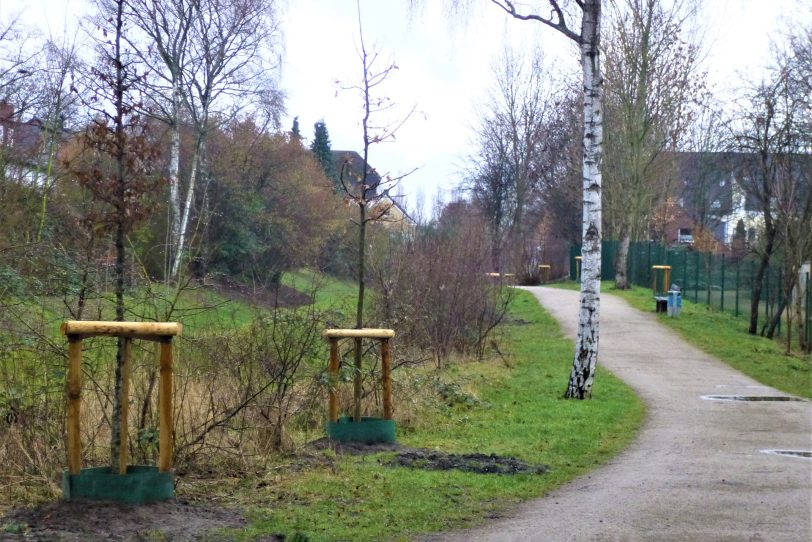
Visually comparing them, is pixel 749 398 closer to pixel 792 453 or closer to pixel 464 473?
pixel 792 453

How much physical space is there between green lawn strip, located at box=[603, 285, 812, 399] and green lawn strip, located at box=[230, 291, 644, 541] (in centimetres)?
413

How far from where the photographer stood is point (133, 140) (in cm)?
771

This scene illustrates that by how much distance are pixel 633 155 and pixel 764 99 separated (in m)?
13.5

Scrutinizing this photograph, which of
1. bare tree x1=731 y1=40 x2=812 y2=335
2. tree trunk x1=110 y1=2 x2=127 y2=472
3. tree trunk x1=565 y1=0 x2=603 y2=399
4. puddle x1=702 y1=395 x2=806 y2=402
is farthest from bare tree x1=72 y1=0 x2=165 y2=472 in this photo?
bare tree x1=731 y1=40 x2=812 y2=335

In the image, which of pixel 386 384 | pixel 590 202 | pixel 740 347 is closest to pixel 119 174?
pixel 386 384

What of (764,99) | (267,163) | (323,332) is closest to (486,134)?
(267,163)

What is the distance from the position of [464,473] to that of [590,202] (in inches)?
306

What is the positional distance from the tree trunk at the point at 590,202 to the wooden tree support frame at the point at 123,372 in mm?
9872

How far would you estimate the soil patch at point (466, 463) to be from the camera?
9.82 m

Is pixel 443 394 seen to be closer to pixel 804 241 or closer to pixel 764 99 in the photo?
pixel 804 241

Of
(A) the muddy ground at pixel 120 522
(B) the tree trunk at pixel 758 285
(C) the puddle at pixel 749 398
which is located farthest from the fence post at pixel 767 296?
(A) the muddy ground at pixel 120 522

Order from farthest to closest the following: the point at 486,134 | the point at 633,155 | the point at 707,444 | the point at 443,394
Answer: the point at 486,134, the point at 633,155, the point at 443,394, the point at 707,444

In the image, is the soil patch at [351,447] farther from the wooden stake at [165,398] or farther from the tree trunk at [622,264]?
the tree trunk at [622,264]

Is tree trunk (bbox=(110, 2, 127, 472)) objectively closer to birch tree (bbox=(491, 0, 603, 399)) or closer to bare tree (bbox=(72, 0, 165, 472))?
bare tree (bbox=(72, 0, 165, 472))
